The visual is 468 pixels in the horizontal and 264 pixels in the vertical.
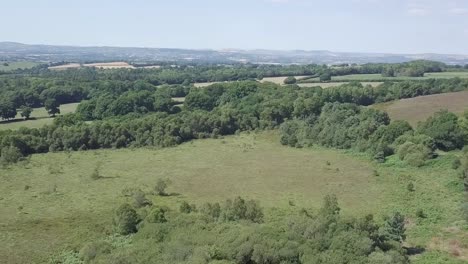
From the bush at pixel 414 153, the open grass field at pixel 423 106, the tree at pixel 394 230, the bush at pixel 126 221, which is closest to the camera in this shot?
the tree at pixel 394 230

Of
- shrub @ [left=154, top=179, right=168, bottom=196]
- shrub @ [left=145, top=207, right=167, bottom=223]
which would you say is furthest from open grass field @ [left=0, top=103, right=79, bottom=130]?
shrub @ [left=145, top=207, right=167, bottom=223]

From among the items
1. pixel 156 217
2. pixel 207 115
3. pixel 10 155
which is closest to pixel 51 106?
pixel 207 115

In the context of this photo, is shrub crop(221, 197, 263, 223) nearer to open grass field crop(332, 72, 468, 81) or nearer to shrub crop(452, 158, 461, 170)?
shrub crop(452, 158, 461, 170)

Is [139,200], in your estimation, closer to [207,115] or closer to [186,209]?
[186,209]

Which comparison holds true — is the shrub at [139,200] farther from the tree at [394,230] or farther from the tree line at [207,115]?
the tree line at [207,115]

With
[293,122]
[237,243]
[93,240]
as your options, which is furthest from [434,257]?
[293,122]

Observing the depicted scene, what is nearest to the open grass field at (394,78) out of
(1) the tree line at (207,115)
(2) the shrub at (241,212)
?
(1) the tree line at (207,115)
